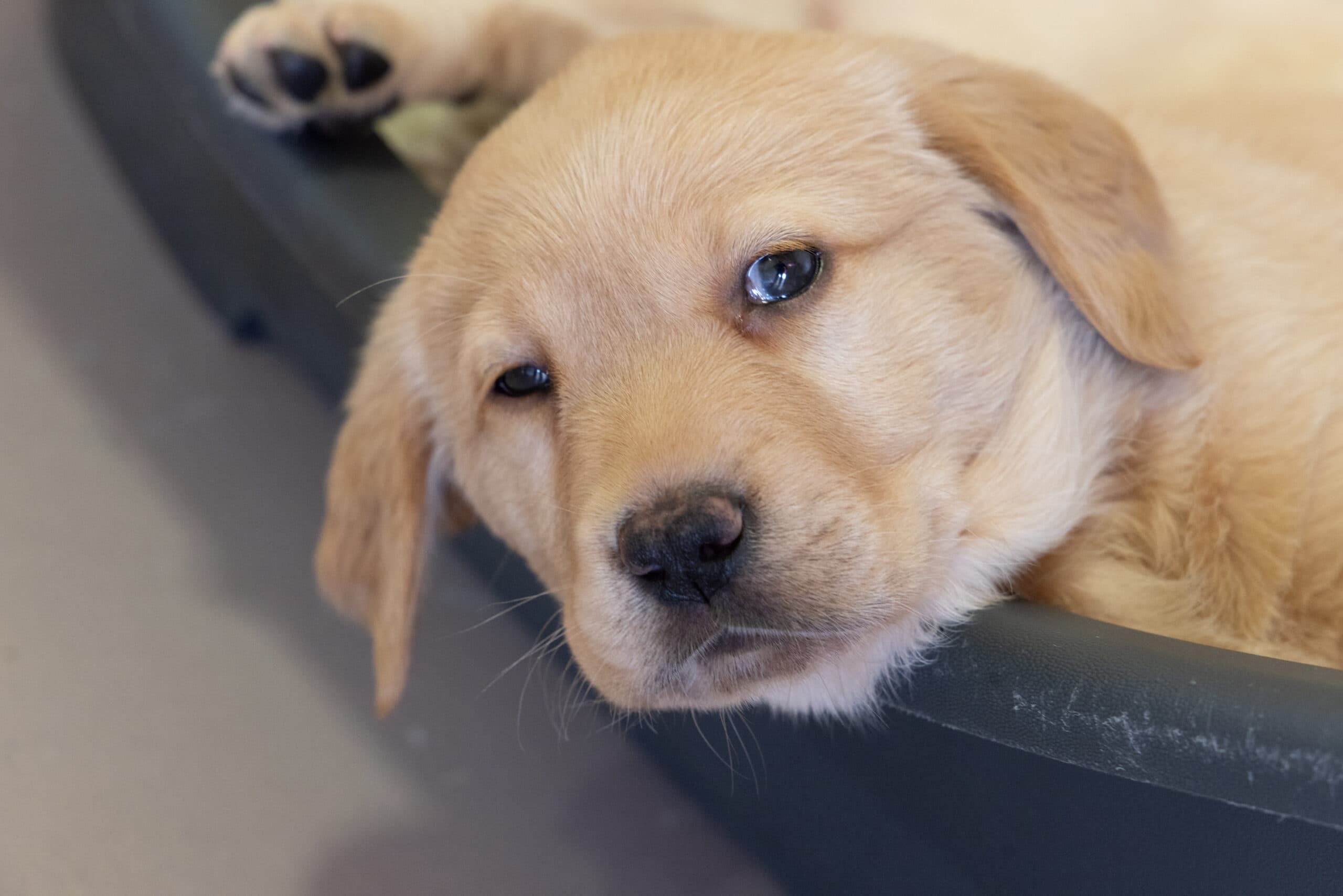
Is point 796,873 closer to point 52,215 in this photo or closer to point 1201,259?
point 1201,259

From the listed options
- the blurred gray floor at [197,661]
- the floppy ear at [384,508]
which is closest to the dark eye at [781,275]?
the floppy ear at [384,508]

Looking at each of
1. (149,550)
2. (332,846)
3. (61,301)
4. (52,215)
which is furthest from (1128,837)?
(52,215)

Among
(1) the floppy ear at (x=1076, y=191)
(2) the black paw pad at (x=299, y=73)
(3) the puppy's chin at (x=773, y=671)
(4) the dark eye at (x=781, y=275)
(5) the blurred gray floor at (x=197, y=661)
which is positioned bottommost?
(5) the blurred gray floor at (x=197, y=661)

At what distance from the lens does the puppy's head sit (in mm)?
1337

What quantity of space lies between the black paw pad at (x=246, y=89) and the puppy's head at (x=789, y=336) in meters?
0.74

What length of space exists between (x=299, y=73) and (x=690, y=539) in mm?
1475

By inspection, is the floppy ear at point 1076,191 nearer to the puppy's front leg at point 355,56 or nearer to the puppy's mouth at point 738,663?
the puppy's mouth at point 738,663

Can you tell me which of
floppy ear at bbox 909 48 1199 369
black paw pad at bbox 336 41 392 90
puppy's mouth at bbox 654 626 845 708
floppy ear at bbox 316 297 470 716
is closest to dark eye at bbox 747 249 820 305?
floppy ear at bbox 909 48 1199 369

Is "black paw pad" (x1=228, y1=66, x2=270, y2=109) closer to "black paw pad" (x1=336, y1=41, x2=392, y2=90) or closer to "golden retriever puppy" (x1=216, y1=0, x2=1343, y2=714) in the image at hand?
"black paw pad" (x1=336, y1=41, x2=392, y2=90)

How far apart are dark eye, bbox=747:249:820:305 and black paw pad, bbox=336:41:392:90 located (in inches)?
47.0

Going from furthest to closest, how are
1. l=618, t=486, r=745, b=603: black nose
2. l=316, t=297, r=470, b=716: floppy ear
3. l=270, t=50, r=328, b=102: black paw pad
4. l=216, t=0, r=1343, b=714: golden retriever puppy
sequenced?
l=270, t=50, r=328, b=102: black paw pad → l=316, t=297, r=470, b=716: floppy ear → l=216, t=0, r=1343, b=714: golden retriever puppy → l=618, t=486, r=745, b=603: black nose

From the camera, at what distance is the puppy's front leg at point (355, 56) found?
221cm

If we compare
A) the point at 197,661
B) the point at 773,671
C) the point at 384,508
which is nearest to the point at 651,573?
the point at 773,671

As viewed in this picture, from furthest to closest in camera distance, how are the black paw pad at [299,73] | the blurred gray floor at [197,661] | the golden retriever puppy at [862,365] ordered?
the blurred gray floor at [197,661]
the black paw pad at [299,73]
the golden retriever puppy at [862,365]
